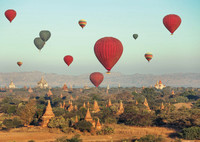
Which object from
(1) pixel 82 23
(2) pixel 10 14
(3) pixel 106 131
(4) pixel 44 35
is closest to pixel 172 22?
(1) pixel 82 23

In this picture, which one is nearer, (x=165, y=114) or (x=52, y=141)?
(x=52, y=141)

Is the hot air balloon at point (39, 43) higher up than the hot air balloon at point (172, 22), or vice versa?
the hot air balloon at point (172, 22)

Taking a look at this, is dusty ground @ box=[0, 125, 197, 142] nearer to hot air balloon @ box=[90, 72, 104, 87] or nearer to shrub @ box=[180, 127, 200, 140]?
shrub @ box=[180, 127, 200, 140]

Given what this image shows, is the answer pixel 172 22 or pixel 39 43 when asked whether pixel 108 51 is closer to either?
pixel 172 22

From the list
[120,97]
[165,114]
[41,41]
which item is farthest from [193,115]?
[120,97]

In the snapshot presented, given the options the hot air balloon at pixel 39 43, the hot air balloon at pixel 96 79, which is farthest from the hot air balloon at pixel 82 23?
the hot air balloon at pixel 39 43

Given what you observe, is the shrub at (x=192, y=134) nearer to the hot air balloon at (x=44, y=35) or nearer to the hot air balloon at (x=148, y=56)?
the hot air balloon at (x=148, y=56)

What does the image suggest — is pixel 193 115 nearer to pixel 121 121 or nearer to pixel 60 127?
pixel 121 121
